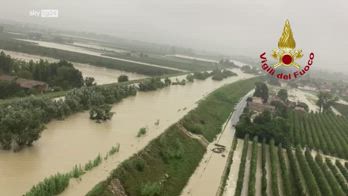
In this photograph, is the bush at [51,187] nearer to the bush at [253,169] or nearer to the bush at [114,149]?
the bush at [114,149]

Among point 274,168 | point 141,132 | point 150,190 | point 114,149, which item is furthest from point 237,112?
point 150,190

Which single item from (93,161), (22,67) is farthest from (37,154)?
(22,67)

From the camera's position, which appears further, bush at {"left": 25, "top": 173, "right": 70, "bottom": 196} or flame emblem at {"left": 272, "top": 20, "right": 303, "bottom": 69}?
bush at {"left": 25, "top": 173, "right": 70, "bottom": 196}

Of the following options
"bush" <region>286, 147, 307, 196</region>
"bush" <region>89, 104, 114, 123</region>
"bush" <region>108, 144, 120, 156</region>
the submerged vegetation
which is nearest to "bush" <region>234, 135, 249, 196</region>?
"bush" <region>286, 147, 307, 196</region>

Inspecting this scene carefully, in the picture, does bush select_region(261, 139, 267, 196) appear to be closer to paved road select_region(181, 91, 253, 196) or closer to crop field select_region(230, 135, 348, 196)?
crop field select_region(230, 135, 348, 196)

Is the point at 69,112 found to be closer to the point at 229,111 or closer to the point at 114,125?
the point at 114,125
